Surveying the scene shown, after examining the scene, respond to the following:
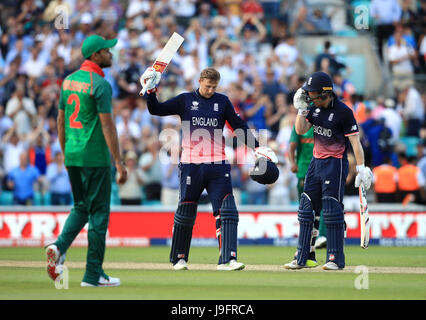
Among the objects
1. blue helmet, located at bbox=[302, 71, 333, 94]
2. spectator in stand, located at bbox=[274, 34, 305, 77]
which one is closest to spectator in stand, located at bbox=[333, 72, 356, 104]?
spectator in stand, located at bbox=[274, 34, 305, 77]

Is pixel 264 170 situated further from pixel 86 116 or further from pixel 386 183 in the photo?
pixel 386 183

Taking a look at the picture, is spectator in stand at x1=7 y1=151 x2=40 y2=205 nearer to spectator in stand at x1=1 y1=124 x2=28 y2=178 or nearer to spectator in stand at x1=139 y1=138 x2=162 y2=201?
spectator in stand at x1=1 y1=124 x2=28 y2=178

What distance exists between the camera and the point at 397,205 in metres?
17.6

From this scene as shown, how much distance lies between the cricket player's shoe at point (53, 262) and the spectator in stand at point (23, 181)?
31.4 ft

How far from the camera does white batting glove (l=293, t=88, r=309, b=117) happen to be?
11.4 m

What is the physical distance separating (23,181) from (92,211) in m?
9.66

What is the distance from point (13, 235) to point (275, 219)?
5.06 meters

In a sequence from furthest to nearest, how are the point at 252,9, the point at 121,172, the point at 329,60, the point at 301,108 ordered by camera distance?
Answer: the point at 252,9
the point at 329,60
the point at 301,108
the point at 121,172

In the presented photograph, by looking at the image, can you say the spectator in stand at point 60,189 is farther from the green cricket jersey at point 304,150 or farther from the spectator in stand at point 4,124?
the green cricket jersey at point 304,150

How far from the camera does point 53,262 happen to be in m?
9.25

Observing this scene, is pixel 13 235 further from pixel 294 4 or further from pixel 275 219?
pixel 294 4

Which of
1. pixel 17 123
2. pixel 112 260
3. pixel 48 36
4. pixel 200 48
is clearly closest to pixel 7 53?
pixel 48 36

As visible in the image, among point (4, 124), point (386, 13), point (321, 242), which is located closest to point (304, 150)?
point (321, 242)

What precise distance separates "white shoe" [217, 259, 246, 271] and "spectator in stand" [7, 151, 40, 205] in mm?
8400
